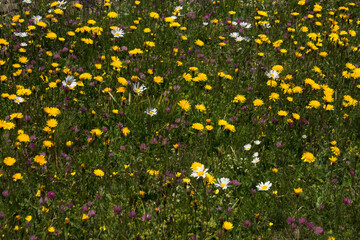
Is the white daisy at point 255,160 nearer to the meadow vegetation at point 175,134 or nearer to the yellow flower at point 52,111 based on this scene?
the meadow vegetation at point 175,134

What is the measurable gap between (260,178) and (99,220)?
4.38 ft

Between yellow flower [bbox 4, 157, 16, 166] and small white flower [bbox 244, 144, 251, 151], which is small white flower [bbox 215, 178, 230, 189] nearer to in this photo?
small white flower [bbox 244, 144, 251, 151]

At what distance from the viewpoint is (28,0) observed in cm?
531

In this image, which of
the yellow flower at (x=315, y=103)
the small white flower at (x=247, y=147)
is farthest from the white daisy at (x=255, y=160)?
the yellow flower at (x=315, y=103)

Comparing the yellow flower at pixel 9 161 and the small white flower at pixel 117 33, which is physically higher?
the yellow flower at pixel 9 161

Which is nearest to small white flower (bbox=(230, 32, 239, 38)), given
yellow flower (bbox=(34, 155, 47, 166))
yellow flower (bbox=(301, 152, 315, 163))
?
yellow flower (bbox=(301, 152, 315, 163))

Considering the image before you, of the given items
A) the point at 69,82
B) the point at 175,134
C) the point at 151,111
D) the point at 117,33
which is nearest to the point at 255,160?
the point at 175,134

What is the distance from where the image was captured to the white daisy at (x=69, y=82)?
364 centimetres

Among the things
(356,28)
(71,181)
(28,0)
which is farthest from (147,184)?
(356,28)

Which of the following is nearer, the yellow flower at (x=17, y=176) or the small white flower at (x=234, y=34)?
the yellow flower at (x=17, y=176)

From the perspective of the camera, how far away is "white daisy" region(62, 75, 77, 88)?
3644 mm

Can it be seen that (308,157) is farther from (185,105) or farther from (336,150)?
(185,105)

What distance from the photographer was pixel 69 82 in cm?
370

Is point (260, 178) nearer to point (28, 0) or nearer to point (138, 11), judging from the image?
point (138, 11)
